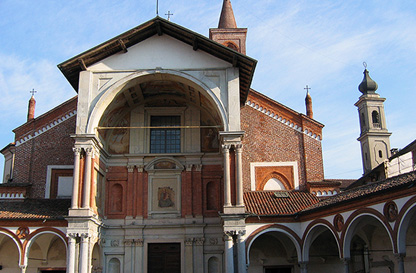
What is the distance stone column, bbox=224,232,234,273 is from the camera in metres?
17.7

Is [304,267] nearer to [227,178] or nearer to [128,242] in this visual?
[227,178]

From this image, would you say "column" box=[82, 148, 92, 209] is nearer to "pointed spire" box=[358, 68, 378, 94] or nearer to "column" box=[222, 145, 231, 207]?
"column" box=[222, 145, 231, 207]

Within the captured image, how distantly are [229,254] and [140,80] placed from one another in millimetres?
7991

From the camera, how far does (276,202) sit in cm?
2033

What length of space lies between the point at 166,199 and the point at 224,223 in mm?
4251

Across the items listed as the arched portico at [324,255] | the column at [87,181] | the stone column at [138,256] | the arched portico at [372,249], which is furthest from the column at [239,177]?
the column at [87,181]

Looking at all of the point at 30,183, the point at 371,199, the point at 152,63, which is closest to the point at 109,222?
the point at 30,183

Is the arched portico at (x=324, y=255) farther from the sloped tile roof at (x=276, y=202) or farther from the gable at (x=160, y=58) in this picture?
the gable at (x=160, y=58)

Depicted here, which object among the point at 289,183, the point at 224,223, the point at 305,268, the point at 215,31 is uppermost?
the point at 215,31

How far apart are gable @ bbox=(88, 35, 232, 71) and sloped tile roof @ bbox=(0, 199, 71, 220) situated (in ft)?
19.4

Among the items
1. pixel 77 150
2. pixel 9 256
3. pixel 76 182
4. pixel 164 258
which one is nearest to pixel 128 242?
pixel 164 258

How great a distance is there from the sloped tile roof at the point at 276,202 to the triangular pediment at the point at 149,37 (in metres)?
5.18

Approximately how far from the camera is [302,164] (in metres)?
22.3

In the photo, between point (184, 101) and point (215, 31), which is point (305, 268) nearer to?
point (184, 101)
